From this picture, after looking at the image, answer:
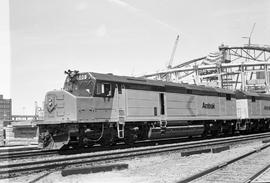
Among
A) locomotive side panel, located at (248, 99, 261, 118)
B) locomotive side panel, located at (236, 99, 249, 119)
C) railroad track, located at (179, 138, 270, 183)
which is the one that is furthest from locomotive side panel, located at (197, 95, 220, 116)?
railroad track, located at (179, 138, 270, 183)

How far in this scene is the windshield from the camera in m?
19.0

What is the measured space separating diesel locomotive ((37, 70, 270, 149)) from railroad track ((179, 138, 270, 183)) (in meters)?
7.44

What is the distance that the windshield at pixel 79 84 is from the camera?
19000 mm

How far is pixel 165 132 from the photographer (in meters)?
23.4

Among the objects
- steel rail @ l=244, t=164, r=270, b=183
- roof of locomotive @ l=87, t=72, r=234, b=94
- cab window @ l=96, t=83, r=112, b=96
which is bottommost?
steel rail @ l=244, t=164, r=270, b=183

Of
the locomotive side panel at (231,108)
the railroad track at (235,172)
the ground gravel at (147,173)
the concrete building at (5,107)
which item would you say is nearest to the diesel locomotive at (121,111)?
the locomotive side panel at (231,108)

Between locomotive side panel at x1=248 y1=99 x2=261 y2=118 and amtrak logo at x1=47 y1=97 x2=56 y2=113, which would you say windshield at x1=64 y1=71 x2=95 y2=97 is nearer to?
amtrak logo at x1=47 y1=97 x2=56 y2=113

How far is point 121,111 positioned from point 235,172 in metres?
9.87

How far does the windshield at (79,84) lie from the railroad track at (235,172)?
8.21 m

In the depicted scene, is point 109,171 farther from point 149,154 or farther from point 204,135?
point 204,135

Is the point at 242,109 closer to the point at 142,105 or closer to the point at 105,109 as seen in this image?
the point at 142,105

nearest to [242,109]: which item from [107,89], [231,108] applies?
[231,108]

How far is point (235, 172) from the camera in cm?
1137

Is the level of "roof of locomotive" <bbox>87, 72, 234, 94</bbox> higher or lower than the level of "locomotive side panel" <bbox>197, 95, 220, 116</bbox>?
higher
